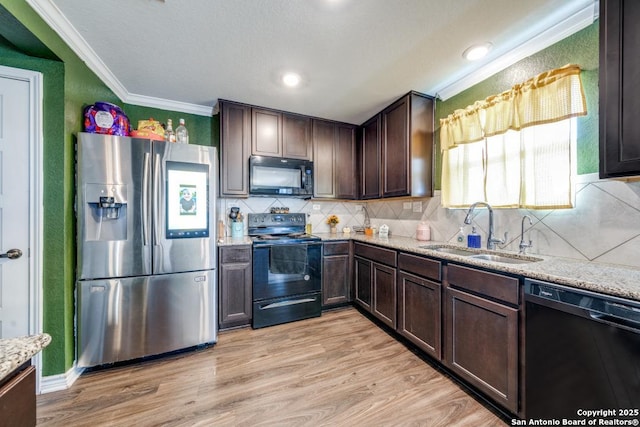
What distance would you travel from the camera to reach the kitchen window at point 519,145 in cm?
153

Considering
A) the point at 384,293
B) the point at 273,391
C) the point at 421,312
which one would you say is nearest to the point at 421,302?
the point at 421,312

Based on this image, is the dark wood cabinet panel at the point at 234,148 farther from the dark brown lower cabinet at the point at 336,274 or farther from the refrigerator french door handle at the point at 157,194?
the dark brown lower cabinet at the point at 336,274

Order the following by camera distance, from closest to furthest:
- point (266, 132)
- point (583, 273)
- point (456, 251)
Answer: point (583, 273), point (456, 251), point (266, 132)

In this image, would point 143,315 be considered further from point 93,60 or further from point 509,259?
point 509,259

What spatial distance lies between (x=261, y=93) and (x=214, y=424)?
2632mm

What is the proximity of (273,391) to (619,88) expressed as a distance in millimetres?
2464

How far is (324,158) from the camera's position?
316cm

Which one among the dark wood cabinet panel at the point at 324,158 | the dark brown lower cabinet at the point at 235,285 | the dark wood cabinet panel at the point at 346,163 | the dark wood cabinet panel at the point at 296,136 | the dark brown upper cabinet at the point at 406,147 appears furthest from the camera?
the dark wood cabinet panel at the point at 346,163

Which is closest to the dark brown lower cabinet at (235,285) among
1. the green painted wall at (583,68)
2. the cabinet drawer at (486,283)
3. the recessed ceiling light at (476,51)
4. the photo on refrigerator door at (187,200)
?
the photo on refrigerator door at (187,200)

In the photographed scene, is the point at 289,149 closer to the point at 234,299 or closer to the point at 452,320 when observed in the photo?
the point at 234,299

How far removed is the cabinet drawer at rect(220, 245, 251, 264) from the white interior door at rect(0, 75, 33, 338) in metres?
1.22

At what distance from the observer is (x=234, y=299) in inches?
94.0

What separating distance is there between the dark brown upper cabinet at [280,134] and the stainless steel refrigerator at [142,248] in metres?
0.80

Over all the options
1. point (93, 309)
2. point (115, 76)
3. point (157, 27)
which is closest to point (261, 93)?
point (157, 27)
